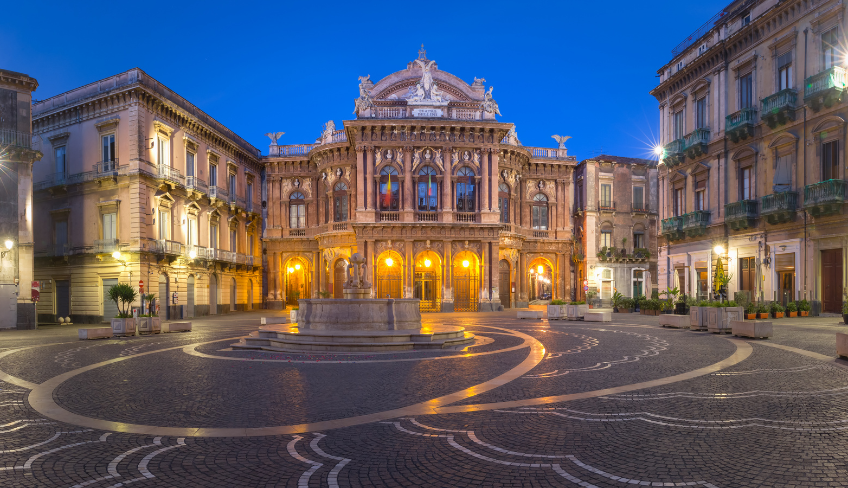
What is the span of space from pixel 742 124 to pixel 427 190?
20008mm

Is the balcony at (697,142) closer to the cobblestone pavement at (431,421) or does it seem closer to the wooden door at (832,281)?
the wooden door at (832,281)

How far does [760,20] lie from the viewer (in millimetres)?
27812

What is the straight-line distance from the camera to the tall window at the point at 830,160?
24094mm

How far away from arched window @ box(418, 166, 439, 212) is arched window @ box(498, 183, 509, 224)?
652 cm

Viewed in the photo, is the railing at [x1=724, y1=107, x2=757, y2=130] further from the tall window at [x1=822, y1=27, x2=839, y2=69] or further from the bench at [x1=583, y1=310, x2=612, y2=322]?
the bench at [x1=583, y1=310, x2=612, y2=322]

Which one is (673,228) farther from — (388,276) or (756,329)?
(388,276)

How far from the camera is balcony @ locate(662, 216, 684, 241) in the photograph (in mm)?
34188

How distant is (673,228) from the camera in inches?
1364

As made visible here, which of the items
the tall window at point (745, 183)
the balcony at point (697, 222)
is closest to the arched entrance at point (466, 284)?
the balcony at point (697, 222)

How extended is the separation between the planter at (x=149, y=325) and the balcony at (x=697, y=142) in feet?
96.6

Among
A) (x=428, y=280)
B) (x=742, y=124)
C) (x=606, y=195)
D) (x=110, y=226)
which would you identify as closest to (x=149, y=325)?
(x=110, y=226)

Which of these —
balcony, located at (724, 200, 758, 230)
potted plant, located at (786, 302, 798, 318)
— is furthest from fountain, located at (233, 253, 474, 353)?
balcony, located at (724, 200, 758, 230)

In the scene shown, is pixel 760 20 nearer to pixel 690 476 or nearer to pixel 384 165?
pixel 384 165

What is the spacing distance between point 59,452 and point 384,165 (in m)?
34.5
